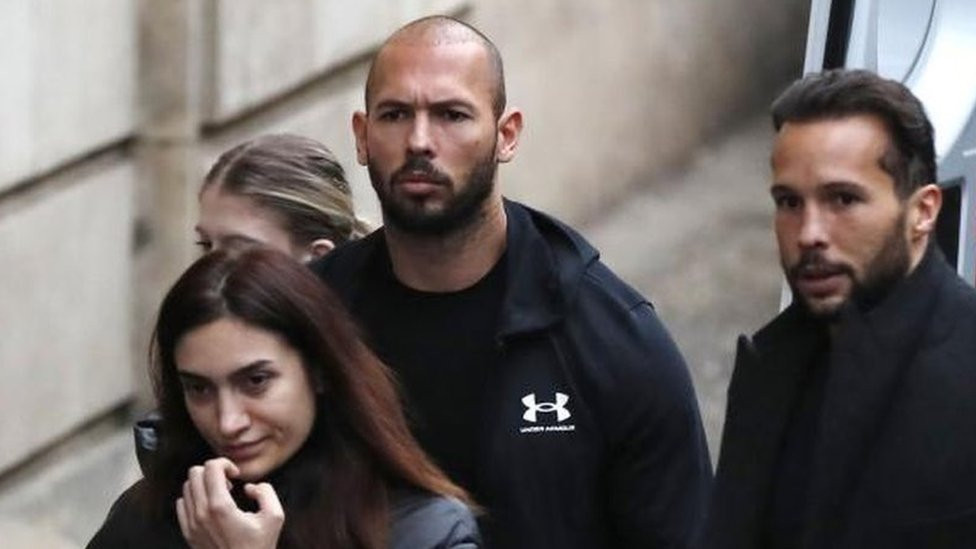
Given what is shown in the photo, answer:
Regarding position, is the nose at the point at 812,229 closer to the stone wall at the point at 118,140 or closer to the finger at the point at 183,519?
the finger at the point at 183,519

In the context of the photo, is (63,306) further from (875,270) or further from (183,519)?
(875,270)

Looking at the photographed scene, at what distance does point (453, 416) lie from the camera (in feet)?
18.7

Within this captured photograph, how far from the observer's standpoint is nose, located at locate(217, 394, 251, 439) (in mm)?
5152

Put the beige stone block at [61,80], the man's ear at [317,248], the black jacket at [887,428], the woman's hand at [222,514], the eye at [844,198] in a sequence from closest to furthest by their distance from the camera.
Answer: the black jacket at [887,428] < the eye at [844,198] < the woman's hand at [222,514] < the man's ear at [317,248] < the beige stone block at [61,80]

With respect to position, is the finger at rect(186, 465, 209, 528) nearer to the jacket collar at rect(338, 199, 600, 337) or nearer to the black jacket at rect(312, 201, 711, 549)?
the black jacket at rect(312, 201, 711, 549)

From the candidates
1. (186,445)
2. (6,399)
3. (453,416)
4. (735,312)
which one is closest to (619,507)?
(453,416)

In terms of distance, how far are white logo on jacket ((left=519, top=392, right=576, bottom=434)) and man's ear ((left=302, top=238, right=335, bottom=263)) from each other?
2.31ft

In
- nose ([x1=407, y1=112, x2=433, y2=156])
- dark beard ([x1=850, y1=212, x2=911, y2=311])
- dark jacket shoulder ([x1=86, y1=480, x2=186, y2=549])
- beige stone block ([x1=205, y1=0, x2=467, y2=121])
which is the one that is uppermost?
beige stone block ([x1=205, y1=0, x2=467, y2=121])

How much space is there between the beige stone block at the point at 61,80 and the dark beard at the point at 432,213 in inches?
97.5

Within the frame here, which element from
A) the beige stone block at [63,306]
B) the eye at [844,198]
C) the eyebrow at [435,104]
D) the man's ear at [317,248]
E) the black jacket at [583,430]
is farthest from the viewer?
the beige stone block at [63,306]

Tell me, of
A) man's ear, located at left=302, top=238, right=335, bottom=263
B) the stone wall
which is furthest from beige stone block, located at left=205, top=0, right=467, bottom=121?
man's ear, located at left=302, top=238, right=335, bottom=263

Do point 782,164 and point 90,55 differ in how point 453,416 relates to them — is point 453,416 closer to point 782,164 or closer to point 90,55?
point 782,164

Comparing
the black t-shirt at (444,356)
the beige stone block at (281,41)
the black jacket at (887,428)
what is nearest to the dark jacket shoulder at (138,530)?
the black t-shirt at (444,356)

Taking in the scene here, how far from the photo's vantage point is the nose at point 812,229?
4.75 meters
